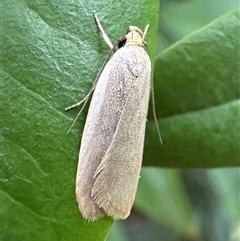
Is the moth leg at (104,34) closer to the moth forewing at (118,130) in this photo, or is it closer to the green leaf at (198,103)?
the moth forewing at (118,130)

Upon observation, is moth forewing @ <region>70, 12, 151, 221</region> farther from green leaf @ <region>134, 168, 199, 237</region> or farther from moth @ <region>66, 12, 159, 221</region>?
green leaf @ <region>134, 168, 199, 237</region>

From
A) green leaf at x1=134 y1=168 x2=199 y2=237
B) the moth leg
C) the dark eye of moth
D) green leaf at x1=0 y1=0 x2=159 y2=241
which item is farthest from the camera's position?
green leaf at x1=134 y1=168 x2=199 y2=237

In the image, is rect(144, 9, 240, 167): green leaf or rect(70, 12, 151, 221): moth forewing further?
rect(144, 9, 240, 167): green leaf

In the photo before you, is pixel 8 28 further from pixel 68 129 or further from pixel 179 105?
pixel 179 105

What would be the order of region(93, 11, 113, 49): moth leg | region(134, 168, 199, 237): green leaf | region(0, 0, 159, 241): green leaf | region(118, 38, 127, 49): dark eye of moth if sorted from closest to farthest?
region(0, 0, 159, 241): green leaf
region(93, 11, 113, 49): moth leg
region(118, 38, 127, 49): dark eye of moth
region(134, 168, 199, 237): green leaf

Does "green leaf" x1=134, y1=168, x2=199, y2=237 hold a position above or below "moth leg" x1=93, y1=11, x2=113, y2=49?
below

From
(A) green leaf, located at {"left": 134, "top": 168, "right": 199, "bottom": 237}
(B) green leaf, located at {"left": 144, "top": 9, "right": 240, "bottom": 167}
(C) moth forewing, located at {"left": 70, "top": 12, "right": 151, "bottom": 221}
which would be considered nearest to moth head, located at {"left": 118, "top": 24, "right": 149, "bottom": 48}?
(C) moth forewing, located at {"left": 70, "top": 12, "right": 151, "bottom": 221}

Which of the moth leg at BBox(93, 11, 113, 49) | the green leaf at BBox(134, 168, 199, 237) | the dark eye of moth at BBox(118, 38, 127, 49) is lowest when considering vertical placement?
the green leaf at BBox(134, 168, 199, 237)
